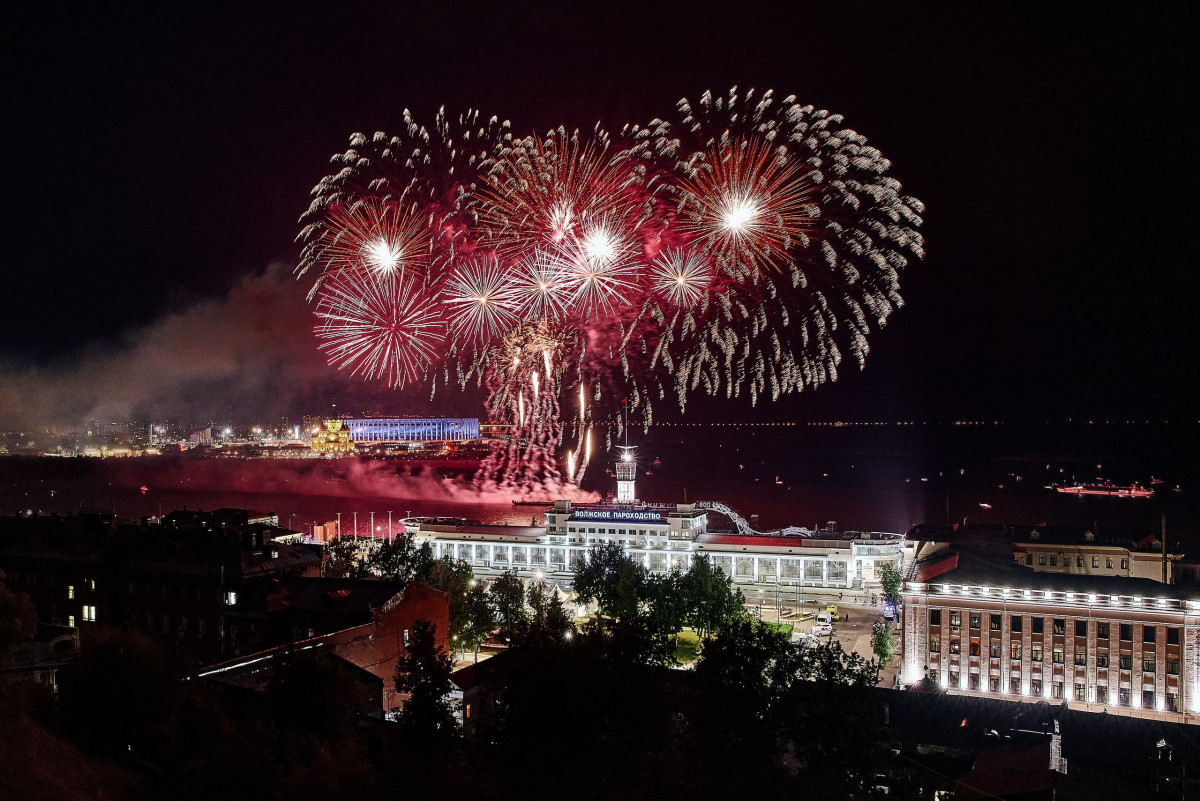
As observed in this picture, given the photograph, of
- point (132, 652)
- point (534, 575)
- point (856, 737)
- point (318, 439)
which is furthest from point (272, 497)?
point (856, 737)

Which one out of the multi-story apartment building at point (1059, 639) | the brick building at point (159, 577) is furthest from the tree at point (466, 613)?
the multi-story apartment building at point (1059, 639)

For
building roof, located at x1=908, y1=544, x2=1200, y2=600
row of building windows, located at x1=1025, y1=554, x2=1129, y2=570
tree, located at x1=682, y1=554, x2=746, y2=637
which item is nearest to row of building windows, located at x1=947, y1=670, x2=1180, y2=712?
building roof, located at x1=908, y1=544, x2=1200, y2=600

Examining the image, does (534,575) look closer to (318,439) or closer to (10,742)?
(10,742)

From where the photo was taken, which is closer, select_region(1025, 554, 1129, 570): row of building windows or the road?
the road

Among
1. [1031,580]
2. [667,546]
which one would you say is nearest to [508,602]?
[1031,580]

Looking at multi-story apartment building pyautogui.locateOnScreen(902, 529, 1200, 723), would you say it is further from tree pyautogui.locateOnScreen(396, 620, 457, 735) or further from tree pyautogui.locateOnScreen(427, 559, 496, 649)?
tree pyautogui.locateOnScreen(396, 620, 457, 735)

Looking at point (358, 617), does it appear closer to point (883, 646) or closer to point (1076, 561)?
point (883, 646)
